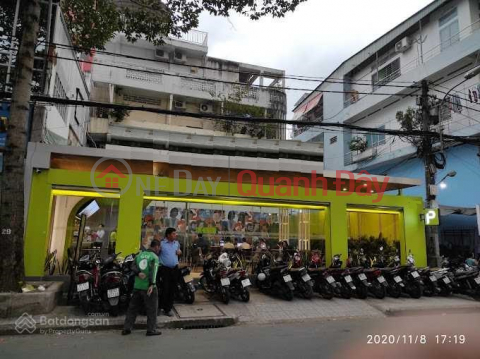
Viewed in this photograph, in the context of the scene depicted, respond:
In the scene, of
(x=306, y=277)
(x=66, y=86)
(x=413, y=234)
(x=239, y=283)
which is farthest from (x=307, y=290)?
(x=66, y=86)

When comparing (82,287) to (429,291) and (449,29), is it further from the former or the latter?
(449,29)

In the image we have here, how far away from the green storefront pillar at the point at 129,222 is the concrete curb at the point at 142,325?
3.24m

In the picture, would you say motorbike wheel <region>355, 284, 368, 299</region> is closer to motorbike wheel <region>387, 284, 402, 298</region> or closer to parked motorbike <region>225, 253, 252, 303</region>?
motorbike wheel <region>387, 284, 402, 298</region>

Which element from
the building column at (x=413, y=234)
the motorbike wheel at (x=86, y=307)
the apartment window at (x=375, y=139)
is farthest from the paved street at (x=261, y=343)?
the apartment window at (x=375, y=139)

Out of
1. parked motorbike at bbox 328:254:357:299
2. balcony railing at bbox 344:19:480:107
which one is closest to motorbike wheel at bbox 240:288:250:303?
parked motorbike at bbox 328:254:357:299

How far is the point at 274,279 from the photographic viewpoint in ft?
31.8

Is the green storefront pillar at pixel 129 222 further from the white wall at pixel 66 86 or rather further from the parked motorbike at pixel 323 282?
the parked motorbike at pixel 323 282

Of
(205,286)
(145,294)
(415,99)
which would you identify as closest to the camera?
(145,294)

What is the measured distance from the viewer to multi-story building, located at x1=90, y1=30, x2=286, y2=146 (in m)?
23.3

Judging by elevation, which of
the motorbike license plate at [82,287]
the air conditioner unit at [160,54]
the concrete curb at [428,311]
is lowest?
the concrete curb at [428,311]

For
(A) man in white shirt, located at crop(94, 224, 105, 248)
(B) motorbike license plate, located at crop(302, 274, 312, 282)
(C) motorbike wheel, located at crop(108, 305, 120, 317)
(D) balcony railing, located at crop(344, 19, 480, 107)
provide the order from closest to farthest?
(C) motorbike wheel, located at crop(108, 305, 120, 317) → (B) motorbike license plate, located at crop(302, 274, 312, 282) → (A) man in white shirt, located at crop(94, 224, 105, 248) → (D) balcony railing, located at crop(344, 19, 480, 107)

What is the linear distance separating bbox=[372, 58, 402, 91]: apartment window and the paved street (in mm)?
18411

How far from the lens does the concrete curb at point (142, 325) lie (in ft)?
20.4

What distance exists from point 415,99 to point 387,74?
133 inches
